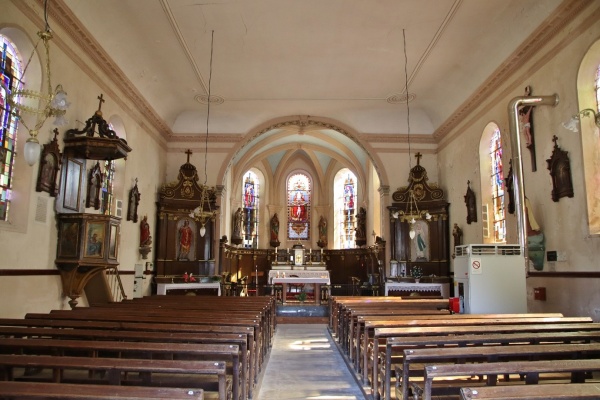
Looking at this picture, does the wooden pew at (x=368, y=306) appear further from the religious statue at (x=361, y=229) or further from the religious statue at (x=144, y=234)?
the religious statue at (x=361, y=229)

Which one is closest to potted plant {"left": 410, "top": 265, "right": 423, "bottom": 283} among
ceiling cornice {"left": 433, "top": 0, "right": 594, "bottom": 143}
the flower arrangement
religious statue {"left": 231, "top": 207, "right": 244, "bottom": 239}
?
the flower arrangement

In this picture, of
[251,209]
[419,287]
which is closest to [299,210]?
[251,209]

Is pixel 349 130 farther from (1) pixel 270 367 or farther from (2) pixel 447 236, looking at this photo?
(1) pixel 270 367

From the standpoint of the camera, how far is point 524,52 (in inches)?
382

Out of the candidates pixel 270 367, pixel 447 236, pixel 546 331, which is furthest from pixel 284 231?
pixel 546 331

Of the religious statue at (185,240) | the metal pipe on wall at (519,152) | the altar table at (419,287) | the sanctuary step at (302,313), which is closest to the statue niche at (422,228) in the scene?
the altar table at (419,287)

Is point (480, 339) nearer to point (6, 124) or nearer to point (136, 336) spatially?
point (136, 336)

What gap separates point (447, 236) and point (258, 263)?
9.86m

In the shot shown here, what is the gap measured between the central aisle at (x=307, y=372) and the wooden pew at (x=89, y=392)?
2.99 meters

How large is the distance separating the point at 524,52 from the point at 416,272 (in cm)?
735

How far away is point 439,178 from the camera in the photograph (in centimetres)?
1564

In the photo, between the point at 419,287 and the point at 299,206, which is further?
the point at 299,206

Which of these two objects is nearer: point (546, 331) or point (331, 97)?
point (546, 331)

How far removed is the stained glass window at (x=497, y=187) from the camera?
11531 mm
